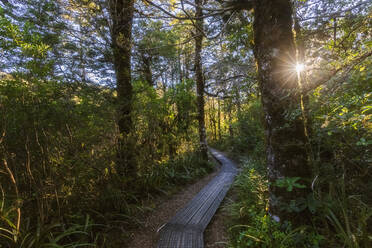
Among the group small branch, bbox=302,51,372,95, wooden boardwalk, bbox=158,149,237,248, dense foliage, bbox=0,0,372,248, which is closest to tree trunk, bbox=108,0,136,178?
dense foliage, bbox=0,0,372,248

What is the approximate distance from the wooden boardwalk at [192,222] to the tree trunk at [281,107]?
4.70 feet

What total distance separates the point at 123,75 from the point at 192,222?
12.3ft

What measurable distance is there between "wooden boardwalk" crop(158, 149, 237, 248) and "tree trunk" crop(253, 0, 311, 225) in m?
1.43

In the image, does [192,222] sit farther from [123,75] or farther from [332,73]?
[123,75]

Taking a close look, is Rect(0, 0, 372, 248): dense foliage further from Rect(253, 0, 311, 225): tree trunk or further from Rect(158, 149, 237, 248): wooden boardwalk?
Rect(158, 149, 237, 248): wooden boardwalk

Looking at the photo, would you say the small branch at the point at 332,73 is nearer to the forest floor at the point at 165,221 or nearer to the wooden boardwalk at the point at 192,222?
the forest floor at the point at 165,221

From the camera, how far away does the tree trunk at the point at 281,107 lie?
1.91m

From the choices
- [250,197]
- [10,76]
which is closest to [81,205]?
[10,76]

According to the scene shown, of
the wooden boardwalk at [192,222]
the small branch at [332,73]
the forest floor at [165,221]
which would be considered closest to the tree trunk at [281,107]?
the small branch at [332,73]

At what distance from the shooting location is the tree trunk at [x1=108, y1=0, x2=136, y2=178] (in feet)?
11.7

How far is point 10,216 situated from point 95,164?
3.84 feet

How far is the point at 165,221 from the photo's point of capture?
3.23m

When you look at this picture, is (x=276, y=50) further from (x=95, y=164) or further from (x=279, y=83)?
(x=95, y=164)

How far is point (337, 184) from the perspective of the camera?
2010 millimetres
